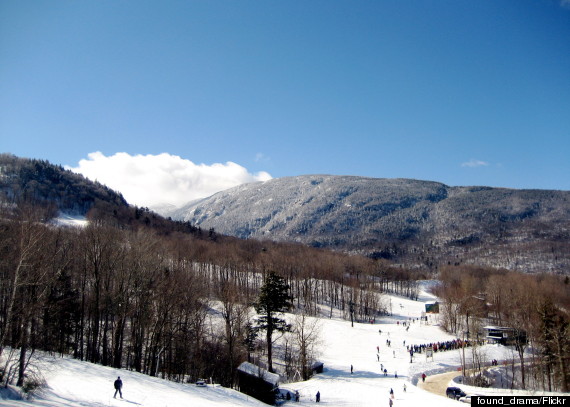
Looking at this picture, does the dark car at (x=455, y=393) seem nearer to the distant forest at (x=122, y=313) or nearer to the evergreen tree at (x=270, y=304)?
the distant forest at (x=122, y=313)

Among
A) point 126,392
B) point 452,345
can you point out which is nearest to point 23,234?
point 126,392

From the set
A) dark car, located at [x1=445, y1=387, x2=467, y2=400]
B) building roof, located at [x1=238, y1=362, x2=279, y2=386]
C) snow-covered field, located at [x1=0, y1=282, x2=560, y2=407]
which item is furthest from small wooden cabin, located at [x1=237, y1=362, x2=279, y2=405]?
dark car, located at [x1=445, y1=387, x2=467, y2=400]

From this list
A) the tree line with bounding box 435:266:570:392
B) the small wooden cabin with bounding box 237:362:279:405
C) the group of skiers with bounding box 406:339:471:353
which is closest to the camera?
the small wooden cabin with bounding box 237:362:279:405

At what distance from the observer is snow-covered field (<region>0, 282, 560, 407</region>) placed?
18953 mm

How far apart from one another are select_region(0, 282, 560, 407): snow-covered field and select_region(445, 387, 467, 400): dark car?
1.41 meters

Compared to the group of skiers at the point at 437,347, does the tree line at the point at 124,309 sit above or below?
above

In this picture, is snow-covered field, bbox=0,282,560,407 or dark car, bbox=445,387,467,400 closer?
snow-covered field, bbox=0,282,560,407

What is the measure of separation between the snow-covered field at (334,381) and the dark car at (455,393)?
141cm

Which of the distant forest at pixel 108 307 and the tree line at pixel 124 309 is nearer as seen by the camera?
the distant forest at pixel 108 307

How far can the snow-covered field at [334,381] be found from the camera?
1895 cm

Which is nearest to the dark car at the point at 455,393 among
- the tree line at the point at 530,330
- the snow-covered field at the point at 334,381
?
the snow-covered field at the point at 334,381

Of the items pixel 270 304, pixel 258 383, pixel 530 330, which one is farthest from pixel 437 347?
pixel 258 383

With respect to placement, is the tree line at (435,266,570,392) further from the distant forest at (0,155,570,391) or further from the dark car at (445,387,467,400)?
the dark car at (445,387,467,400)

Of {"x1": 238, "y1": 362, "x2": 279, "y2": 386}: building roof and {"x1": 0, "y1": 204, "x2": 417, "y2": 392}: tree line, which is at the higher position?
{"x1": 0, "y1": 204, "x2": 417, "y2": 392}: tree line
